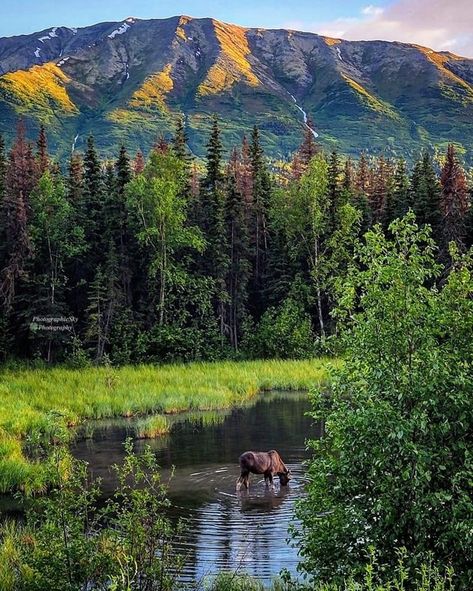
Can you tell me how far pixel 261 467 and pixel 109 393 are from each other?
16659mm

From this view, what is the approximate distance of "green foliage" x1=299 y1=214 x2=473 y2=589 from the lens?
911 centimetres

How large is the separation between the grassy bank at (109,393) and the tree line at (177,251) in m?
8.05

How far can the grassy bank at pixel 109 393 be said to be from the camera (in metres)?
22.4

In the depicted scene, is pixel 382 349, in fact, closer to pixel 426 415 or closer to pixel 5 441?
pixel 426 415

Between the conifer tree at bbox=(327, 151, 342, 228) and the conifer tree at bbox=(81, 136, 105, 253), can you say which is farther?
the conifer tree at bbox=(327, 151, 342, 228)

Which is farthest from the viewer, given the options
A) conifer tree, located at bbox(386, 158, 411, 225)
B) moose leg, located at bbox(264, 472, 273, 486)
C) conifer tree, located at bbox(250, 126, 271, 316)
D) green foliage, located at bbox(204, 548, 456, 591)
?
conifer tree, located at bbox(250, 126, 271, 316)

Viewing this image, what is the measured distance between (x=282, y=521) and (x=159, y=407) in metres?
17.6

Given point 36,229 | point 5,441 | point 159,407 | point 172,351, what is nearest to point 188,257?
point 172,351

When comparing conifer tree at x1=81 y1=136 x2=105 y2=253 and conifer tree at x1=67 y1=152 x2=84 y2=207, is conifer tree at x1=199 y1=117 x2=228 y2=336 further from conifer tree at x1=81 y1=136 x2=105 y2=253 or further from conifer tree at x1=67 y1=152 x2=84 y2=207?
conifer tree at x1=67 y1=152 x2=84 y2=207

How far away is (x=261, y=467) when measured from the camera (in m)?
18.9

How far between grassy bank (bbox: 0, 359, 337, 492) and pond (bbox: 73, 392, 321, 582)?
1.62 m

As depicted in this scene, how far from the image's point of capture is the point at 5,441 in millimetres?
22109

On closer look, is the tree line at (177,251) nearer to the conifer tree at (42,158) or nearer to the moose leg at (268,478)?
the conifer tree at (42,158)

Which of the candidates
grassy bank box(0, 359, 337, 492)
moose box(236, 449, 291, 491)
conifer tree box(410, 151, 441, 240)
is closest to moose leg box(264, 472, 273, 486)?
moose box(236, 449, 291, 491)
